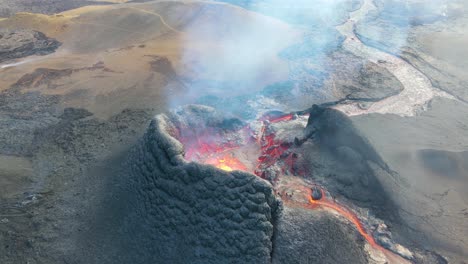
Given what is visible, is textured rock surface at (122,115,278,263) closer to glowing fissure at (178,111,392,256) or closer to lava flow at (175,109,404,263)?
glowing fissure at (178,111,392,256)

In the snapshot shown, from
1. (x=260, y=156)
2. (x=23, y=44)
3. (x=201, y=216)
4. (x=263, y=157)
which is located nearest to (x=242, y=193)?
(x=201, y=216)

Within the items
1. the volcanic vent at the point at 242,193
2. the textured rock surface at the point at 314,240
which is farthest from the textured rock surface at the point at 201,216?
the textured rock surface at the point at 314,240

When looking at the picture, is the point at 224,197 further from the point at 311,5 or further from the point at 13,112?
the point at 311,5

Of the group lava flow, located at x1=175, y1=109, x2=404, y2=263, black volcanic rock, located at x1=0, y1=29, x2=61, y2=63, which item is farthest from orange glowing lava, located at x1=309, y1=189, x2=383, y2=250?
black volcanic rock, located at x1=0, y1=29, x2=61, y2=63

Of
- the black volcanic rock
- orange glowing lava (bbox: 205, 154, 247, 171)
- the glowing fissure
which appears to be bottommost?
the black volcanic rock

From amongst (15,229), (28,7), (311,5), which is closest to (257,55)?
(311,5)

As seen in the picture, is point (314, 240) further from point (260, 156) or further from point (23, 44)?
point (23, 44)
